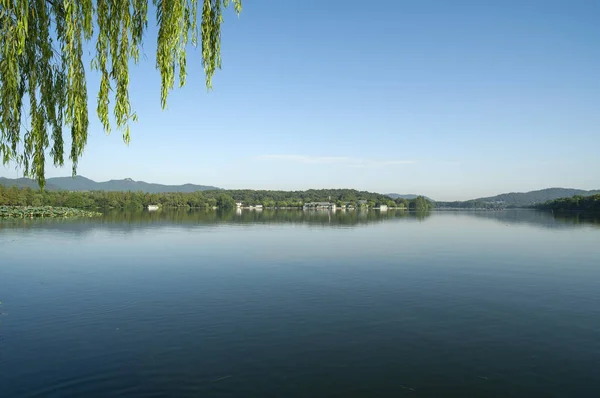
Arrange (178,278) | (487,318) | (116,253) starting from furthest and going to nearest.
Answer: (116,253)
(178,278)
(487,318)

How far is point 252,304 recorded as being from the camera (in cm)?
1738

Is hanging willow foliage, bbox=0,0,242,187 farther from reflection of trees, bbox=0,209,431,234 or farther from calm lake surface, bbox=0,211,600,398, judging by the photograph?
reflection of trees, bbox=0,209,431,234

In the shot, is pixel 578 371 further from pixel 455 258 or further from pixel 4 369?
pixel 455 258

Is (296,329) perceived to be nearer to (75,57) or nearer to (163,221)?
(75,57)

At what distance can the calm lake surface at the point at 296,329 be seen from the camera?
33.0ft

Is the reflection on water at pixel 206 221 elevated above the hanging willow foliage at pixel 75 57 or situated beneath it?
situated beneath

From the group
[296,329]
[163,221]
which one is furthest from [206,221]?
[296,329]

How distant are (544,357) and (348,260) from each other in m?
19.0

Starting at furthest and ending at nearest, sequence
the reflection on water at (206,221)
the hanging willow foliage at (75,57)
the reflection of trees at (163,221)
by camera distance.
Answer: the reflection on water at (206,221)
the reflection of trees at (163,221)
the hanging willow foliage at (75,57)

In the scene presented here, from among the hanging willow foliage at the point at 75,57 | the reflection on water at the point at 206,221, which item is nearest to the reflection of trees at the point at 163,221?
the reflection on water at the point at 206,221

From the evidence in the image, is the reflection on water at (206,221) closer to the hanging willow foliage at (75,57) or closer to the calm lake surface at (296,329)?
the calm lake surface at (296,329)

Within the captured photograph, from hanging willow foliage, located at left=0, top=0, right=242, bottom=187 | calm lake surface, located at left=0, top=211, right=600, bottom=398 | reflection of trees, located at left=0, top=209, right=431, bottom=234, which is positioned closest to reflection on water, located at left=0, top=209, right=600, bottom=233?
reflection of trees, located at left=0, top=209, right=431, bottom=234

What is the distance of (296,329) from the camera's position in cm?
1415

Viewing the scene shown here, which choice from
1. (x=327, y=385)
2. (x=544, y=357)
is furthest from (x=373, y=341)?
(x=544, y=357)
